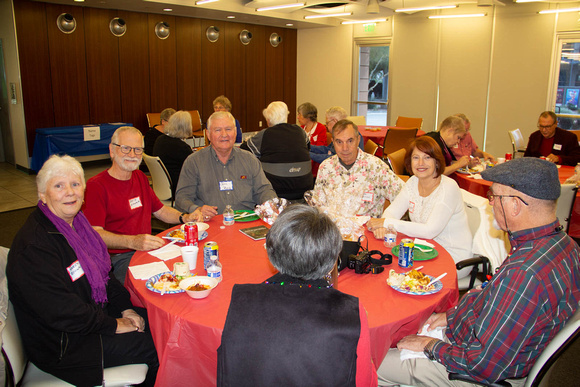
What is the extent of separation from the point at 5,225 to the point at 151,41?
6001 mm

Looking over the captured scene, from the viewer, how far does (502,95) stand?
1008 cm

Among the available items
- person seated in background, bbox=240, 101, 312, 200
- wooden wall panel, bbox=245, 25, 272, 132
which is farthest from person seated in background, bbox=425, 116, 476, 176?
wooden wall panel, bbox=245, 25, 272, 132

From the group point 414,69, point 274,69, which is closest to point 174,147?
point 414,69

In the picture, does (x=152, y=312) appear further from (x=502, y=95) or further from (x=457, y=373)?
(x=502, y=95)

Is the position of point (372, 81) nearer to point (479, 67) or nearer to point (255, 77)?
point (479, 67)

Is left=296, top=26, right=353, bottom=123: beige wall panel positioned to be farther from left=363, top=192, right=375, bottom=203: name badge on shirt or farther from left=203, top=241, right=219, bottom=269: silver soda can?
left=203, top=241, right=219, bottom=269: silver soda can

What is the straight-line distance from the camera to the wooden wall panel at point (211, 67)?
444 inches

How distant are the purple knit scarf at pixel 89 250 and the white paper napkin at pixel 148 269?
0.53 feet

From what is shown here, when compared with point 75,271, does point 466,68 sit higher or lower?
higher

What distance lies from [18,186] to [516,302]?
8275 mm

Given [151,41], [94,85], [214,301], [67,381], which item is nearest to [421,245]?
[214,301]

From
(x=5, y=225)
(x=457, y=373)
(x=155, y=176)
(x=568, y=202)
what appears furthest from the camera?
(x=5, y=225)

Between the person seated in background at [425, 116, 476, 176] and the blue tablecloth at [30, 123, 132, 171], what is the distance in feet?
22.2

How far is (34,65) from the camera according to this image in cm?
845
